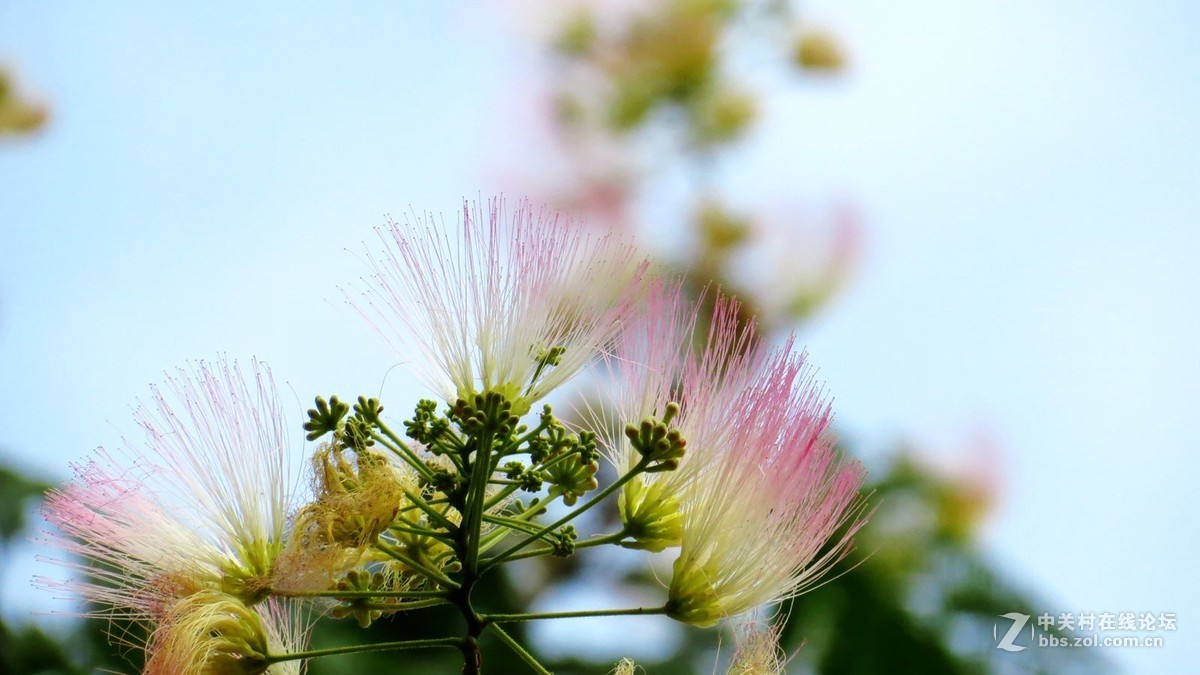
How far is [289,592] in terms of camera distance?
103 centimetres

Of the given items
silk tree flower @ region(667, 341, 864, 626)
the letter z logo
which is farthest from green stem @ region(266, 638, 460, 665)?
the letter z logo

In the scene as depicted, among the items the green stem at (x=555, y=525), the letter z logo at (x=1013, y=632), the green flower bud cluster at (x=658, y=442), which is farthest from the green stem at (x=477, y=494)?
the letter z logo at (x=1013, y=632)

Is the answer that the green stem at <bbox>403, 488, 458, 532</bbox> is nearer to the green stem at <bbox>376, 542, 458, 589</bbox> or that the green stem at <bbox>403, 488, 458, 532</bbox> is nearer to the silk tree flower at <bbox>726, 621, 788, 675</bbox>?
the green stem at <bbox>376, 542, 458, 589</bbox>

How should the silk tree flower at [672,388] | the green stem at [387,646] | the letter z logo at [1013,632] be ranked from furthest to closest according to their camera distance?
the letter z logo at [1013,632], the silk tree flower at [672,388], the green stem at [387,646]

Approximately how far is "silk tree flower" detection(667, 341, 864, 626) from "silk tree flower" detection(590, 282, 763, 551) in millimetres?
14

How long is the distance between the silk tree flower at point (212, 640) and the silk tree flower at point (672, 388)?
0.34m

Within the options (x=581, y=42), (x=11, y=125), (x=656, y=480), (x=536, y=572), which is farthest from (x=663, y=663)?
(x=11, y=125)

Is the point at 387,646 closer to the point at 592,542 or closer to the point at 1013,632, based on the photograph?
the point at 592,542

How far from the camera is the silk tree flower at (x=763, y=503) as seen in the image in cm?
105

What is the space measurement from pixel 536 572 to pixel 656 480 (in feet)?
4.51

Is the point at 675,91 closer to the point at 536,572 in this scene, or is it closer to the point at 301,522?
the point at 536,572

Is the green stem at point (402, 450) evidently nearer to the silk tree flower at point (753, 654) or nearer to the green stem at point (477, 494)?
the green stem at point (477, 494)

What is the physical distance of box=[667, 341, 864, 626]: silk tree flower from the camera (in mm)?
1048

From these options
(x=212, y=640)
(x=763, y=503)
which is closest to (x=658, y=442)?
(x=763, y=503)
